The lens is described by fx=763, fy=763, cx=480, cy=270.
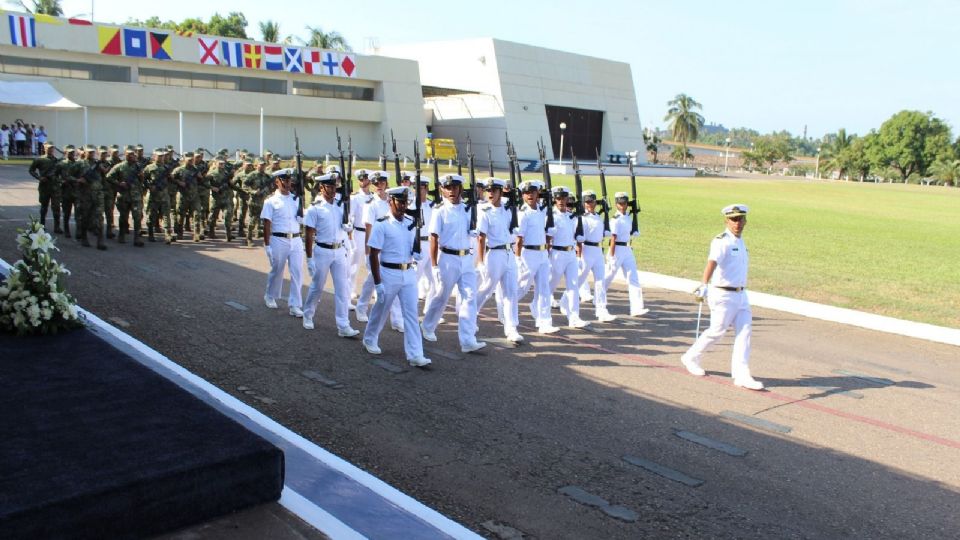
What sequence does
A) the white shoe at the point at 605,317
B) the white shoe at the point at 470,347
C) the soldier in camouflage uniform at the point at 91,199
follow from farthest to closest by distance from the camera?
the soldier in camouflage uniform at the point at 91,199
the white shoe at the point at 605,317
the white shoe at the point at 470,347

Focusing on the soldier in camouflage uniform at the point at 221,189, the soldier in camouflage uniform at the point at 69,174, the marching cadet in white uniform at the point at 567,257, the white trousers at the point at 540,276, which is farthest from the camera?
the soldier in camouflage uniform at the point at 221,189

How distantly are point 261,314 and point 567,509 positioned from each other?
6.28m

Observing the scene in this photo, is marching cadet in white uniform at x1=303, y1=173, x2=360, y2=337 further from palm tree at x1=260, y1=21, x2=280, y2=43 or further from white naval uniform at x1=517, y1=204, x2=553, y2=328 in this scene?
palm tree at x1=260, y1=21, x2=280, y2=43

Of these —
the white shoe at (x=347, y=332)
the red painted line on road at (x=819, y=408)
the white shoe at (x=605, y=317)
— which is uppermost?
the white shoe at (x=347, y=332)

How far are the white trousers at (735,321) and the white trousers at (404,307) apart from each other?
3.17m

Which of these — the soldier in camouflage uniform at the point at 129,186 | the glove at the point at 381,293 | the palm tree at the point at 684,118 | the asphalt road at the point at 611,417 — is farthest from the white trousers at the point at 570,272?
the palm tree at the point at 684,118

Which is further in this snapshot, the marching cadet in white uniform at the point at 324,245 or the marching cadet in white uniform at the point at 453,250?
the marching cadet in white uniform at the point at 324,245

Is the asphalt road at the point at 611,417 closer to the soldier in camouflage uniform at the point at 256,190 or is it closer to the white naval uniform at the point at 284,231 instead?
the white naval uniform at the point at 284,231

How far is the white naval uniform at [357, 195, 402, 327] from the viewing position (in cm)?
993

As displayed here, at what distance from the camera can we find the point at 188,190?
1611cm

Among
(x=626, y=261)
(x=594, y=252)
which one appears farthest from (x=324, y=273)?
(x=626, y=261)

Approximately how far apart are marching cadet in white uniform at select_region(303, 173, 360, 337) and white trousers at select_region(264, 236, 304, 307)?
2.15 ft

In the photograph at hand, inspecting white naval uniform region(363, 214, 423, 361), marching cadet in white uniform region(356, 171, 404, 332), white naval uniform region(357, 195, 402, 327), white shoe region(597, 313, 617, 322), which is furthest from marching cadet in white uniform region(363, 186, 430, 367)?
white shoe region(597, 313, 617, 322)

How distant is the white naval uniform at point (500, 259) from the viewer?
31.7 feet
